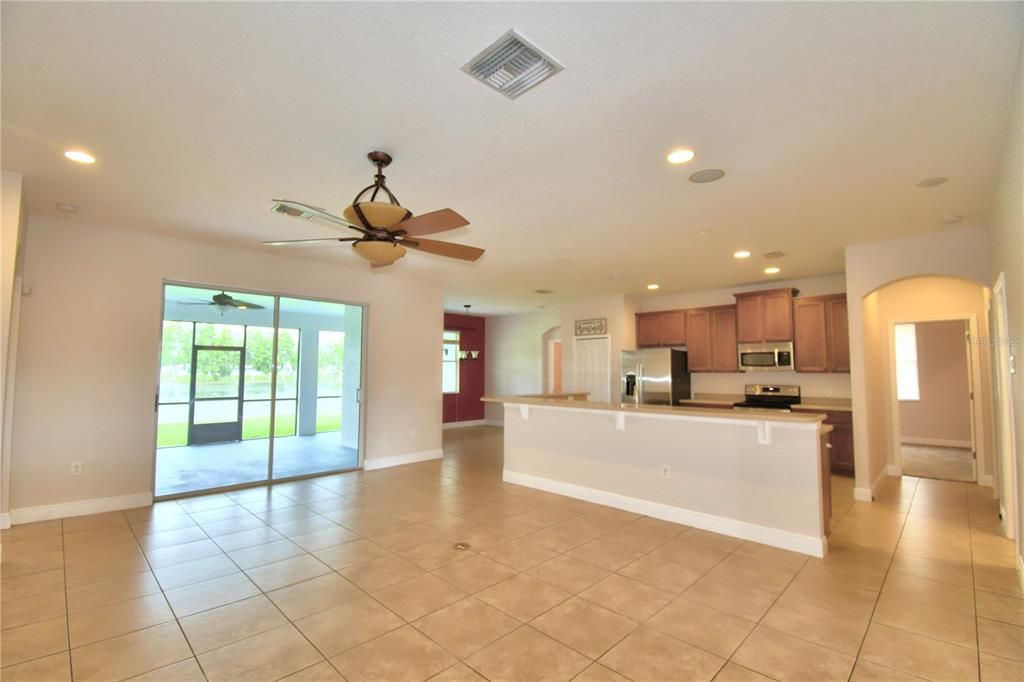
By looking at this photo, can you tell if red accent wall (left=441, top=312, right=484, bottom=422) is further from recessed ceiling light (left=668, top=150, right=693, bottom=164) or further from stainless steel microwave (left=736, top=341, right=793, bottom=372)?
recessed ceiling light (left=668, top=150, right=693, bottom=164)

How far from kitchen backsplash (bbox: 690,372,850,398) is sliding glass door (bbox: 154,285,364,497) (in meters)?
5.59

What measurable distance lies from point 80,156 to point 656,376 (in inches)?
285

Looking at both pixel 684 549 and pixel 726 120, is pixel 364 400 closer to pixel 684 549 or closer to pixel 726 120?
pixel 684 549

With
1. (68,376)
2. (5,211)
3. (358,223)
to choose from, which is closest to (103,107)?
(358,223)

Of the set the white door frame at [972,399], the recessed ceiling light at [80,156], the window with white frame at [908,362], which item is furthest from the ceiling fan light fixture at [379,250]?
the window with white frame at [908,362]

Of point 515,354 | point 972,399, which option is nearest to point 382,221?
point 972,399

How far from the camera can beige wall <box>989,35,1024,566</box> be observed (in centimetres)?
230

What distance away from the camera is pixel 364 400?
21.5 ft

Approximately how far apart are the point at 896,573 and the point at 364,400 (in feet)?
19.2

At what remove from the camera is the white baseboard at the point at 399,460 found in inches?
257

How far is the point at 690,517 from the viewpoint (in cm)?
423

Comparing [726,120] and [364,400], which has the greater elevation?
[726,120]

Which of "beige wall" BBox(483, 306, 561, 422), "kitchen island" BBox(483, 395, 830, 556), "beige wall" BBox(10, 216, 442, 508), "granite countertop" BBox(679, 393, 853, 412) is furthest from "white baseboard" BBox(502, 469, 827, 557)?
"beige wall" BBox(483, 306, 561, 422)

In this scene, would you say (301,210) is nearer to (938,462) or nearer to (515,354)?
(515,354)
